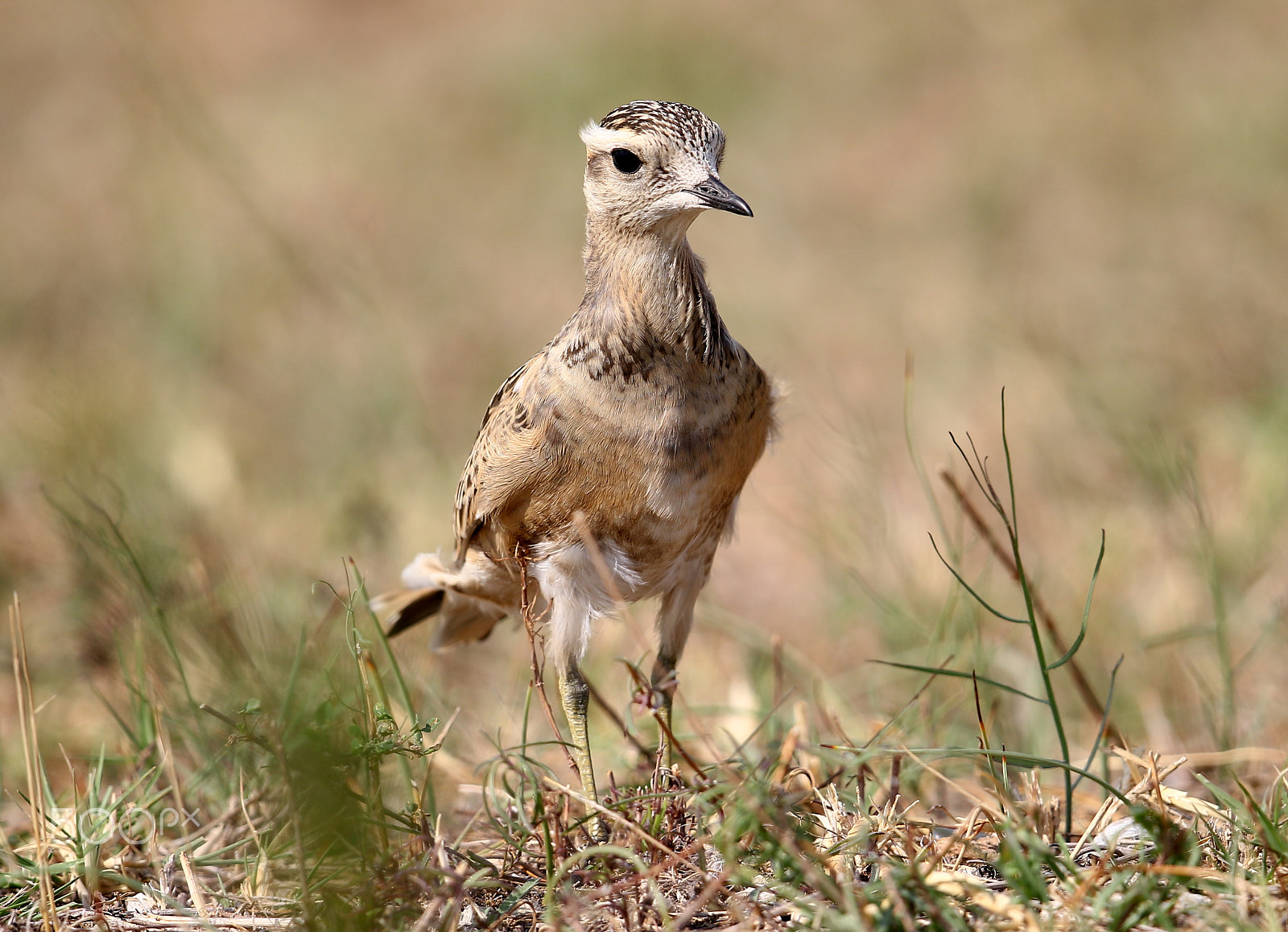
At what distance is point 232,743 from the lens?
9.89 feet

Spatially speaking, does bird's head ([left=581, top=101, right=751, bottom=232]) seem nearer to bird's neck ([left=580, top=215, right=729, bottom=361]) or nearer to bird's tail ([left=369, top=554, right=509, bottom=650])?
bird's neck ([left=580, top=215, right=729, bottom=361])

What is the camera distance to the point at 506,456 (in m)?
3.97

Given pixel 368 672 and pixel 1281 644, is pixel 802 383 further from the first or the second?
pixel 368 672

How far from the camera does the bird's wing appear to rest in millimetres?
3895

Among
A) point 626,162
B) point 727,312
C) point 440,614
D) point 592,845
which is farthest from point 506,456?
point 727,312

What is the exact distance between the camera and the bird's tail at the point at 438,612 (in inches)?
195

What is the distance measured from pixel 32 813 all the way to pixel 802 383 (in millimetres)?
6340

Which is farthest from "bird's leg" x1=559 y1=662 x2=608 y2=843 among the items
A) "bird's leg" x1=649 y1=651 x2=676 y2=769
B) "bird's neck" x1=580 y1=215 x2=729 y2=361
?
"bird's neck" x1=580 y1=215 x2=729 y2=361

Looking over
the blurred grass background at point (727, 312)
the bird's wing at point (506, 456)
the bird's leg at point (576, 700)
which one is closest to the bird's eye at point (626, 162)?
the bird's wing at point (506, 456)

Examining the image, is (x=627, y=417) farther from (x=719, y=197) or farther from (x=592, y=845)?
(x=592, y=845)

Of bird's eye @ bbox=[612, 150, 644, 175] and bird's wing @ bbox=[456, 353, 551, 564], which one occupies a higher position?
bird's eye @ bbox=[612, 150, 644, 175]

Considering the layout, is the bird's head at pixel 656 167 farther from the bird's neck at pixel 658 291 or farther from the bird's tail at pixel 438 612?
the bird's tail at pixel 438 612

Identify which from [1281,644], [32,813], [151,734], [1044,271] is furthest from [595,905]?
[1044,271]

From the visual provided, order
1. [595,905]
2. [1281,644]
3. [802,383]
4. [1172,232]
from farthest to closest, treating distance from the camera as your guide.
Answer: [1172,232], [802,383], [1281,644], [595,905]
